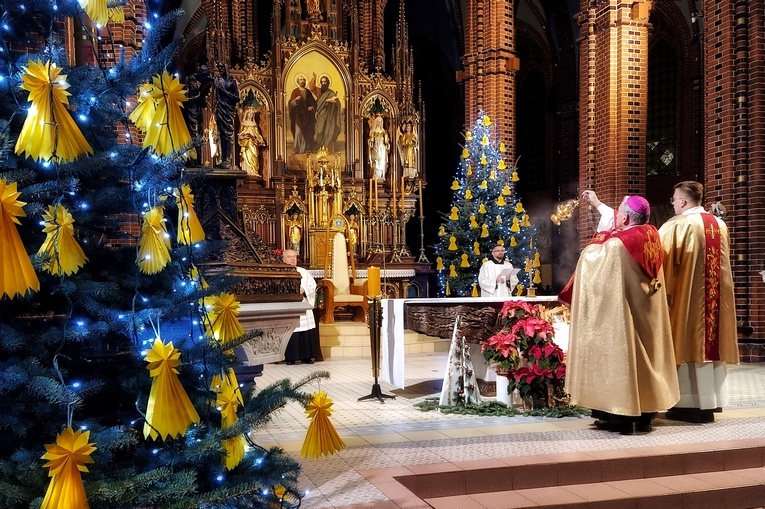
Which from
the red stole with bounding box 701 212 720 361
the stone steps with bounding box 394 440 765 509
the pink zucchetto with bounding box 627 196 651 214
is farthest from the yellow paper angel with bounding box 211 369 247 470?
the red stole with bounding box 701 212 720 361

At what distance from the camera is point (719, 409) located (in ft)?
18.6

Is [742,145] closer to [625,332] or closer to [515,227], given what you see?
[515,227]

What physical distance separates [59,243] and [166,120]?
21.9 inches

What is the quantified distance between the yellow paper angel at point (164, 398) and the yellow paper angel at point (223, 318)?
403 mm

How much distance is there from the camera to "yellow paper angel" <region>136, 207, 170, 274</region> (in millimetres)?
2342

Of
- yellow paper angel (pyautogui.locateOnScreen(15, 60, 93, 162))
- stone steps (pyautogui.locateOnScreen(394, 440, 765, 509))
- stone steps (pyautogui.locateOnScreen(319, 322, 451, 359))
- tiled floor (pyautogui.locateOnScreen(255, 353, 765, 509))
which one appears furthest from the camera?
stone steps (pyautogui.locateOnScreen(319, 322, 451, 359))

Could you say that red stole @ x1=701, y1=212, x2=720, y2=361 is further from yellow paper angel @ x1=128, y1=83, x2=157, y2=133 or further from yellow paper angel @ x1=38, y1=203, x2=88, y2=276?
yellow paper angel @ x1=38, y1=203, x2=88, y2=276

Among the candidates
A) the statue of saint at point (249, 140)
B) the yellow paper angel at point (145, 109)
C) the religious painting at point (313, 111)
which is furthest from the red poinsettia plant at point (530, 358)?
the religious painting at point (313, 111)

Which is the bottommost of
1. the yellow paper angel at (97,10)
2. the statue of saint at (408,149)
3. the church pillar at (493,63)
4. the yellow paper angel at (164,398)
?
the yellow paper angel at (164,398)

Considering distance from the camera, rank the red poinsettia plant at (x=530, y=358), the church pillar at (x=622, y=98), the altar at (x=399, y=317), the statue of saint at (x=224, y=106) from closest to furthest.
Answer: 1. the statue of saint at (x=224, y=106)
2. the red poinsettia plant at (x=530, y=358)
3. the altar at (x=399, y=317)
4. the church pillar at (x=622, y=98)

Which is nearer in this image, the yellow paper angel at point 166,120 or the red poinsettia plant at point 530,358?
the yellow paper angel at point 166,120

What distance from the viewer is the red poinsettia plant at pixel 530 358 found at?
612cm

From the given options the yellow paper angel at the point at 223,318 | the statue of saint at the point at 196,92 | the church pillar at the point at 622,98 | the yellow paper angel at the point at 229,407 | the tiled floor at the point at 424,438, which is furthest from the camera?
the church pillar at the point at 622,98

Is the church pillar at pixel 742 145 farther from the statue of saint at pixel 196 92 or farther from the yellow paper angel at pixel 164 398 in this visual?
the yellow paper angel at pixel 164 398
